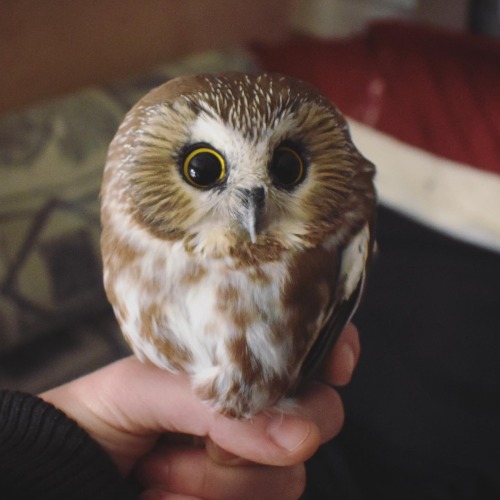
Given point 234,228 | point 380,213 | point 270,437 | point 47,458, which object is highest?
point 234,228

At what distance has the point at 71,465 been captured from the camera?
81cm

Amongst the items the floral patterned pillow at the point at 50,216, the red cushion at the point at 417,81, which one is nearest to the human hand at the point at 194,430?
the floral patterned pillow at the point at 50,216

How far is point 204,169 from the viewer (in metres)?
0.57

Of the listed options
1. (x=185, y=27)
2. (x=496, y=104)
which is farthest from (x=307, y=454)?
(x=185, y=27)

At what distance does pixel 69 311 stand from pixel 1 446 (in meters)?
0.74

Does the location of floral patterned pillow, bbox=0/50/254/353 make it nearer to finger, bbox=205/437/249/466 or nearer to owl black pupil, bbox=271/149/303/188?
finger, bbox=205/437/249/466

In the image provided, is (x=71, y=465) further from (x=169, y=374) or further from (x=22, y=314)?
(x=22, y=314)

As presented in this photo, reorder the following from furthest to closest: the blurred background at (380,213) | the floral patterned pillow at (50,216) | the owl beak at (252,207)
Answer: the floral patterned pillow at (50,216) → the blurred background at (380,213) → the owl beak at (252,207)

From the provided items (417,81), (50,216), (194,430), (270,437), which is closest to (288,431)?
(270,437)

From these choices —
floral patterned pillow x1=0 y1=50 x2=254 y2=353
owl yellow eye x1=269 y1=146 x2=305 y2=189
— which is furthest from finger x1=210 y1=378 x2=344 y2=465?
floral patterned pillow x1=0 y1=50 x2=254 y2=353

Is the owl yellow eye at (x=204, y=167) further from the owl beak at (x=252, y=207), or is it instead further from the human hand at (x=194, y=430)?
the human hand at (x=194, y=430)

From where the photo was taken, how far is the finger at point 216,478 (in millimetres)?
812

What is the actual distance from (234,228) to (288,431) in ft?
0.86

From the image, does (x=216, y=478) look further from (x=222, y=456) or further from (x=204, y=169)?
(x=204, y=169)
